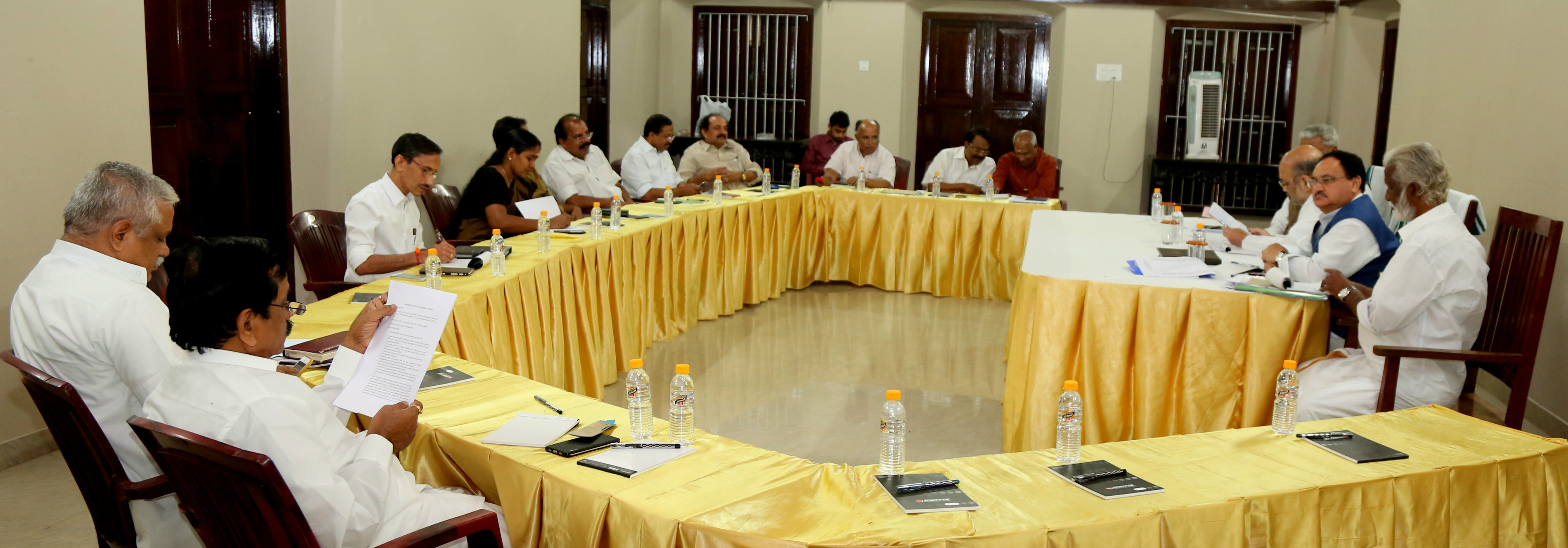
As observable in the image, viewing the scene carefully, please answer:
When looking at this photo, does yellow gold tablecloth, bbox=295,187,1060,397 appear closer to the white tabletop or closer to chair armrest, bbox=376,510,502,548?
the white tabletop

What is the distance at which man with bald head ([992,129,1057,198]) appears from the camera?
23.8 feet

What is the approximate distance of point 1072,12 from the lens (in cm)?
955

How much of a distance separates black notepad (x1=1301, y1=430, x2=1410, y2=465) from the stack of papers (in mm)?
1411

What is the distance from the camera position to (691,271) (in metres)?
5.41

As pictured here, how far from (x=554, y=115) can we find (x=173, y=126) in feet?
9.85

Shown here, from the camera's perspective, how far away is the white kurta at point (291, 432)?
1.69 meters

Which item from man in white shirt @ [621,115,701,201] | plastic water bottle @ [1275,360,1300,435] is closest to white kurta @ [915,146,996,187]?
man in white shirt @ [621,115,701,201]

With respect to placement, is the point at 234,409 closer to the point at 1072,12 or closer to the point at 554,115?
the point at 554,115

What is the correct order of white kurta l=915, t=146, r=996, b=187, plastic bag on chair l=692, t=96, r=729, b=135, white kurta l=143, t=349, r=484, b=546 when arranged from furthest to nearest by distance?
plastic bag on chair l=692, t=96, r=729, b=135
white kurta l=915, t=146, r=996, b=187
white kurta l=143, t=349, r=484, b=546

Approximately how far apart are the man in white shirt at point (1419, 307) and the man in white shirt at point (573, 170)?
386cm

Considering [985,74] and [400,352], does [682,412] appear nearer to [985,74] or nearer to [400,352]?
[400,352]


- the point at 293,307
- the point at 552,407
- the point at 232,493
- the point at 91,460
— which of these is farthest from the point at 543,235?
the point at 232,493

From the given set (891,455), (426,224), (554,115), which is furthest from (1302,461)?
(554,115)

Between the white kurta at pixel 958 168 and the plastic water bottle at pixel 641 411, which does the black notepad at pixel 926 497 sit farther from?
the white kurta at pixel 958 168
